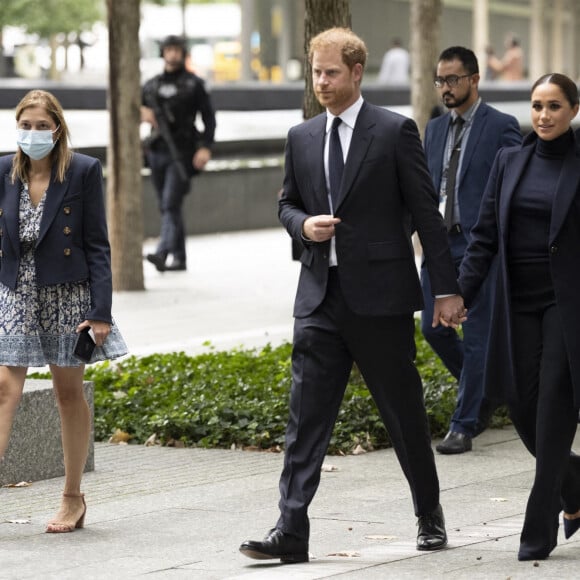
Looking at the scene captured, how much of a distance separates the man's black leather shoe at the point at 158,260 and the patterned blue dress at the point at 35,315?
1018 cm

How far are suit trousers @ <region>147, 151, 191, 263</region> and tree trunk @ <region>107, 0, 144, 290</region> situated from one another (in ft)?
4.24

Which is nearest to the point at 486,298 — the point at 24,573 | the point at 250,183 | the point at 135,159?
the point at 24,573

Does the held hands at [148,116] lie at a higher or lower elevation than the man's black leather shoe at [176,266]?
higher

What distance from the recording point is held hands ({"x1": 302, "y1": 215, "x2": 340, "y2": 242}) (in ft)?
18.9

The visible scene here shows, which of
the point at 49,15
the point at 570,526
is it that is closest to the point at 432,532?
A: the point at 570,526

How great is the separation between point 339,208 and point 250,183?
1766 cm

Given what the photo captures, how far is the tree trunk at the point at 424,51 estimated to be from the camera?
54.7 feet

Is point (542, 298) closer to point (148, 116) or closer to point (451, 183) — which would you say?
point (451, 183)

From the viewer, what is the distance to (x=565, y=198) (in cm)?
584

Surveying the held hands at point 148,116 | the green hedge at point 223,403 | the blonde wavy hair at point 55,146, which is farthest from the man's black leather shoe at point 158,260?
the blonde wavy hair at point 55,146

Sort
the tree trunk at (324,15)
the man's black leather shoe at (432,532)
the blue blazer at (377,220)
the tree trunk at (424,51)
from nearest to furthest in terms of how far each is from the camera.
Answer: the blue blazer at (377,220), the man's black leather shoe at (432,532), the tree trunk at (324,15), the tree trunk at (424,51)

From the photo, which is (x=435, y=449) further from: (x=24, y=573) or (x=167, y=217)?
(x=167, y=217)

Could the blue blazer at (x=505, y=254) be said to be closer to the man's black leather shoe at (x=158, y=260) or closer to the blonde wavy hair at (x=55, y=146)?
the blonde wavy hair at (x=55, y=146)

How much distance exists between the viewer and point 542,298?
19.3 ft
